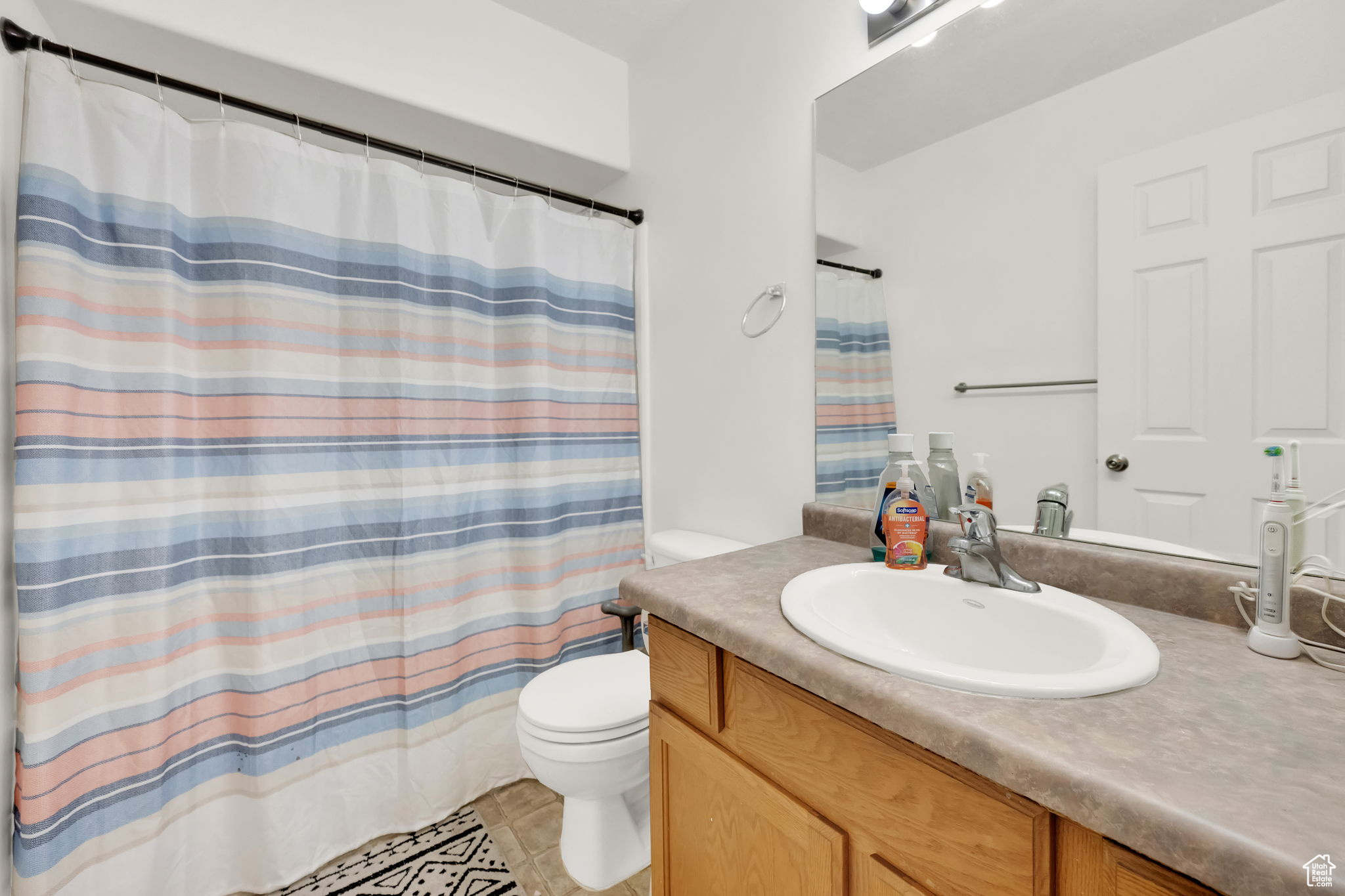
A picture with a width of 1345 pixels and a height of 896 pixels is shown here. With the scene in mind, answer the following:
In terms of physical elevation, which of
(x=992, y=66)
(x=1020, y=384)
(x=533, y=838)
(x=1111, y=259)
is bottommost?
(x=533, y=838)

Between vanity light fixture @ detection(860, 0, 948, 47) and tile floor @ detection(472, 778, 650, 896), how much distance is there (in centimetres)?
214

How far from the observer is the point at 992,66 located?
1.11 metres

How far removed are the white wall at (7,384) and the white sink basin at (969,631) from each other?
1.56 metres

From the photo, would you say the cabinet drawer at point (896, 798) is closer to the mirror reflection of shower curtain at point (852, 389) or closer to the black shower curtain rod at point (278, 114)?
the mirror reflection of shower curtain at point (852, 389)

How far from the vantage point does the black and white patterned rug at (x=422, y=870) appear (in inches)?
54.5

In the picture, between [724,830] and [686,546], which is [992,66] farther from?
[724,830]

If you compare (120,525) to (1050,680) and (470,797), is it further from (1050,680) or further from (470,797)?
(1050,680)

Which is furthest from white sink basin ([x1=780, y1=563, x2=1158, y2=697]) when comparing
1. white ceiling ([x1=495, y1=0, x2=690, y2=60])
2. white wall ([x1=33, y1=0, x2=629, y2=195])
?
white ceiling ([x1=495, y1=0, x2=690, y2=60])

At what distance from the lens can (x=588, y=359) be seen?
6.32 ft

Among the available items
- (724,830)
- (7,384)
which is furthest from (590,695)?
(7,384)

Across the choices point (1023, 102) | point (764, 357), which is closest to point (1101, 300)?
point (1023, 102)

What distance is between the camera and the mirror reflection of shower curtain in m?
1.30

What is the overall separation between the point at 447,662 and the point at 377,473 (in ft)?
1.97

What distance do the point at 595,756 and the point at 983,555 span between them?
0.96 metres
